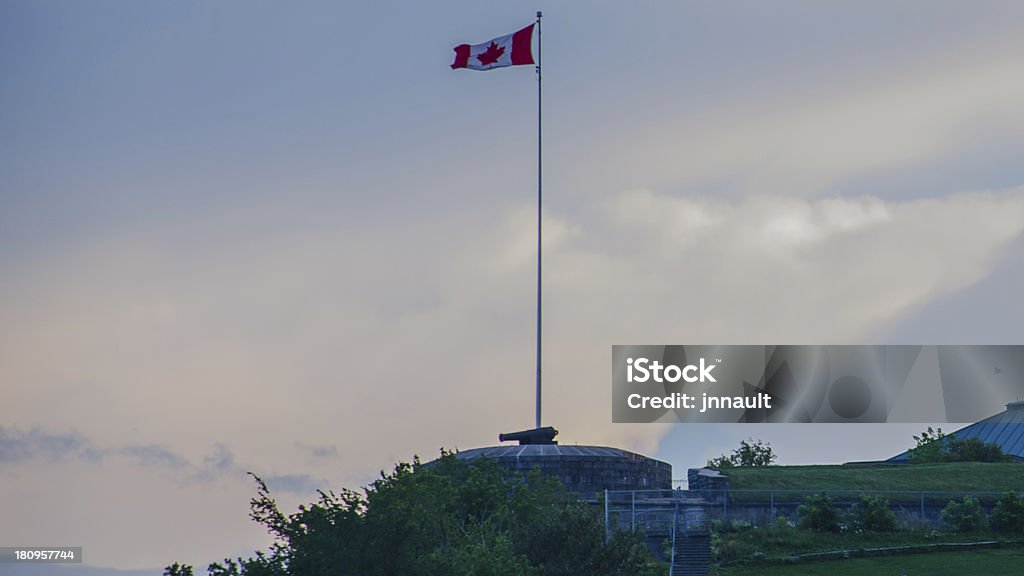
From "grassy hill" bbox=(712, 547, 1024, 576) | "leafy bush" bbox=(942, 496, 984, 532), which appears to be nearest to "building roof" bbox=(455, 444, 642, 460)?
"grassy hill" bbox=(712, 547, 1024, 576)

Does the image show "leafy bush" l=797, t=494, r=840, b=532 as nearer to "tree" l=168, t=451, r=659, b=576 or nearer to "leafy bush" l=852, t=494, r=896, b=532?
"leafy bush" l=852, t=494, r=896, b=532

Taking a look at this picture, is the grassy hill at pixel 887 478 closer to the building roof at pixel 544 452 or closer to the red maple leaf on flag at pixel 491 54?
the building roof at pixel 544 452

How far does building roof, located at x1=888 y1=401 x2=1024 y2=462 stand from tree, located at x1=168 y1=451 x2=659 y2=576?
4289cm

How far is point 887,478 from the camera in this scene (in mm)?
73375

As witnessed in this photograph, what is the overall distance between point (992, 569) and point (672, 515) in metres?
15.4

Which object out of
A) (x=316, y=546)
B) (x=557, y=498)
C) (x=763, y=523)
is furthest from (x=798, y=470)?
(x=316, y=546)

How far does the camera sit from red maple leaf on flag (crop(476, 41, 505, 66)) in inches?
2788

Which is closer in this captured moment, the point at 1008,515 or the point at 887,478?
the point at 1008,515

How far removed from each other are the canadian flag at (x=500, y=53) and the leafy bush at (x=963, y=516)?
30.8m

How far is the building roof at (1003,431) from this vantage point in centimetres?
9513

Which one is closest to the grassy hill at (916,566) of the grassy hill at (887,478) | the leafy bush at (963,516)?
the leafy bush at (963,516)

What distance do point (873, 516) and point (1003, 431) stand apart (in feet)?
122

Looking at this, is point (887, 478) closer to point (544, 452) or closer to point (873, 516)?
point (873, 516)

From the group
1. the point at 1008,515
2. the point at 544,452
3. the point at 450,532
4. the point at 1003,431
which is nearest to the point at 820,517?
the point at 1008,515
